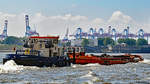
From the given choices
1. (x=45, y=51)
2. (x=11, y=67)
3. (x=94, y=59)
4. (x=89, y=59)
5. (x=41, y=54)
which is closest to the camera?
(x=11, y=67)

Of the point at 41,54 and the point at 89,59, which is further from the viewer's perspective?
the point at 89,59

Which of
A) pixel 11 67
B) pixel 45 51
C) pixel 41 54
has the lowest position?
pixel 11 67

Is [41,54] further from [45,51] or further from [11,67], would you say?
[11,67]

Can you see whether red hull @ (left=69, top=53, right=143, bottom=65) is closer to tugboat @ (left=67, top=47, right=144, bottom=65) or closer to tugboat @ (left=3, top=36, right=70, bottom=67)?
tugboat @ (left=67, top=47, right=144, bottom=65)

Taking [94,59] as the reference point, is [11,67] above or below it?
below

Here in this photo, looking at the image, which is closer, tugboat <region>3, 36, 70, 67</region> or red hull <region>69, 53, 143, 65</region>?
tugboat <region>3, 36, 70, 67</region>

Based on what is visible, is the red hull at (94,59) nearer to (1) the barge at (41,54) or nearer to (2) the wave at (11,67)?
(1) the barge at (41,54)

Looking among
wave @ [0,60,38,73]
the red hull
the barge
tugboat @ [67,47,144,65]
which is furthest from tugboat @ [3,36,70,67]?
the red hull

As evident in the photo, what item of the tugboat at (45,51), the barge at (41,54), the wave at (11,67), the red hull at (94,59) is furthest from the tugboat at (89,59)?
the wave at (11,67)

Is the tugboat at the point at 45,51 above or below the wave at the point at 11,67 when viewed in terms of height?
above

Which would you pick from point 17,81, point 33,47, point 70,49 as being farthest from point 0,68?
point 70,49

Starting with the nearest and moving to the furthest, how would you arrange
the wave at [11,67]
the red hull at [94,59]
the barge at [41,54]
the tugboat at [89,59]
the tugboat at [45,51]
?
1. the wave at [11,67]
2. the barge at [41,54]
3. the tugboat at [45,51]
4. the tugboat at [89,59]
5. the red hull at [94,59]

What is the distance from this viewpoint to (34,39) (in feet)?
255

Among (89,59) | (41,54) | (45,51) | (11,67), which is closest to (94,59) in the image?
(89,59)
